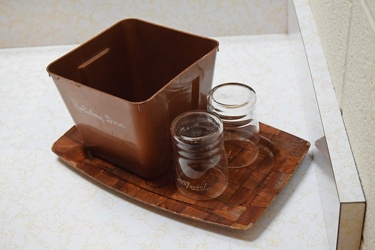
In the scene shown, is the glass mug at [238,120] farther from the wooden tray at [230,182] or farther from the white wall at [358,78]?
the white wall at [358,78]

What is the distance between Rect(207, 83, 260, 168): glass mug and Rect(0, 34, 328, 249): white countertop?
0.08 m

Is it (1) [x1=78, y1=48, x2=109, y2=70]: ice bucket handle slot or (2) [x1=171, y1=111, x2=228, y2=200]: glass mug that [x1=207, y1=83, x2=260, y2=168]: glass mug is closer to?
(2) [x1=171, y1=111, x2=228, y2=200]: glass mug

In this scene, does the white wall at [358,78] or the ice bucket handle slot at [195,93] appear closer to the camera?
the white wall at [358,78]

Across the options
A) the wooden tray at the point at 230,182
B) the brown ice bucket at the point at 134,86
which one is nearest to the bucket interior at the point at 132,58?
the brown ice bucket at the point at 134,86

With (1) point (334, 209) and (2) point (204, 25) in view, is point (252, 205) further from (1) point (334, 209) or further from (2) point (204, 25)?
(2) point (204, 25)

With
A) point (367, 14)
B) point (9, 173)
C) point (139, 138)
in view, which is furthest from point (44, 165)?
point (367, 14)

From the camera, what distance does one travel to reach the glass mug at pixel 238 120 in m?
0.89

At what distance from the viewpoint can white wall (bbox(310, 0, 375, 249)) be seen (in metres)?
0.60

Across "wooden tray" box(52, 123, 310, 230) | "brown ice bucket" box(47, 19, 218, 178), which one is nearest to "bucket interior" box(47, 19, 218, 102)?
"brown ice bucket" box(47, 19, 218, 178)

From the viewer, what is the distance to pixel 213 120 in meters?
0.84

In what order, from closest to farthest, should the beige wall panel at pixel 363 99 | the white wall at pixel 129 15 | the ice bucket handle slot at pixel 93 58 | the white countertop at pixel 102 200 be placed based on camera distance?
the beige wall panel at pixel 363 99
the white countertop at pixel 102 200
the ice bucket handle slot at pixel 93 58
the white wall at pixel 129 15

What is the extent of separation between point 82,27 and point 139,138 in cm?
52

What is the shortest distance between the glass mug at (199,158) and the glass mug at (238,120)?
0.14 feet

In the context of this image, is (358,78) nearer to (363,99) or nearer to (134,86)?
(363,99)
